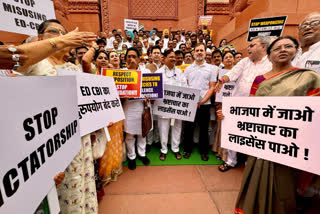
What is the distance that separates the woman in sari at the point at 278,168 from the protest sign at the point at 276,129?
0.18 metres

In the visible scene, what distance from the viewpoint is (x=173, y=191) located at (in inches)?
80.4

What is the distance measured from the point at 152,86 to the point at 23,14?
1.66 m

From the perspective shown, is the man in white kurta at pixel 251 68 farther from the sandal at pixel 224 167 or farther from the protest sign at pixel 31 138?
the protest sign at pixel 31 138

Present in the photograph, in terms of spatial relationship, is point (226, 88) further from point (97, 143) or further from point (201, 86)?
point (97, 143)

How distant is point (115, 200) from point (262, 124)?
192 centimetres

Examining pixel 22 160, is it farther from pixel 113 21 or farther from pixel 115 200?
pixel 113 21

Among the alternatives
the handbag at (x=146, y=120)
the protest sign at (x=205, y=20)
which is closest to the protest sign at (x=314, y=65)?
the handbag at (x=146, y=120)

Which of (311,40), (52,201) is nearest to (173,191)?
(52,201)

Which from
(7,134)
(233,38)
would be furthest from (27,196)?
(233,38)

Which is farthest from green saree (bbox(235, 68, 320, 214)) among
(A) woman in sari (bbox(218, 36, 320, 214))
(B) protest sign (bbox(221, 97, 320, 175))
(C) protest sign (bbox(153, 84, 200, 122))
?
(C) protest sign (bbox(153, 84, 200, 122))

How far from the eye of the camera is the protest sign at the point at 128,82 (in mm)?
2096

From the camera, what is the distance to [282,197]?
1265 mm

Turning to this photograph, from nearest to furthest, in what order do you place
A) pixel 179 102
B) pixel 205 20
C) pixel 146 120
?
pixel 146 120 < pixel 179 102 < pixel 205 20

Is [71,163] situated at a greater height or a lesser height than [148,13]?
lesser
